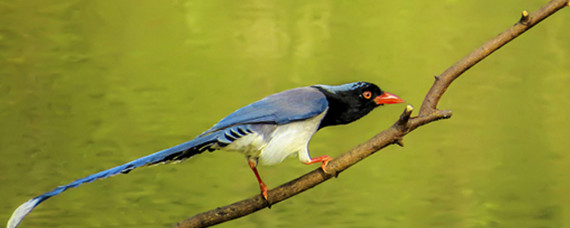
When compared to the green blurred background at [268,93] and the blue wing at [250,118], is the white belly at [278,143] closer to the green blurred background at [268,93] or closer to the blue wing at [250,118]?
the blue wing at [250,118]

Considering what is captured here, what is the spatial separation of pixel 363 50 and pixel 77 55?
82.3 inches

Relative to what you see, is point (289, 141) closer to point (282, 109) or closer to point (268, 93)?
point (282, 109)

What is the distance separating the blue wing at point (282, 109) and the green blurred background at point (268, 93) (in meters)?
2.40

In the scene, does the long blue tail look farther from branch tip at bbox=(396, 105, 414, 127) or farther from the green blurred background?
the green blurred background

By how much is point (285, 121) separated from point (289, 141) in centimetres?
6

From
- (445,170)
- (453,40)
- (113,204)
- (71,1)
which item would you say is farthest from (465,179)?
(71,1)

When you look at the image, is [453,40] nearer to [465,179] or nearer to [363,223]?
[465,179]

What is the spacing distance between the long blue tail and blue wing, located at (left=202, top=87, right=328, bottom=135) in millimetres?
102

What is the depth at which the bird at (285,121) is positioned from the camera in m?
2.21

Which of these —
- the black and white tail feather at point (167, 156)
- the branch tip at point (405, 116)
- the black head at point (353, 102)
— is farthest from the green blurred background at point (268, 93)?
the branch tip at point (405, 116)

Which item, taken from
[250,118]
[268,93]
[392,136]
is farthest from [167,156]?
[268,93]

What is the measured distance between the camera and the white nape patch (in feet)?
7.59

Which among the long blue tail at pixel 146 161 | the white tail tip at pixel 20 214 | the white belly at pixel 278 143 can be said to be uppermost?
the white belly at pixel 278 143

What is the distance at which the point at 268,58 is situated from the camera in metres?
5.77
